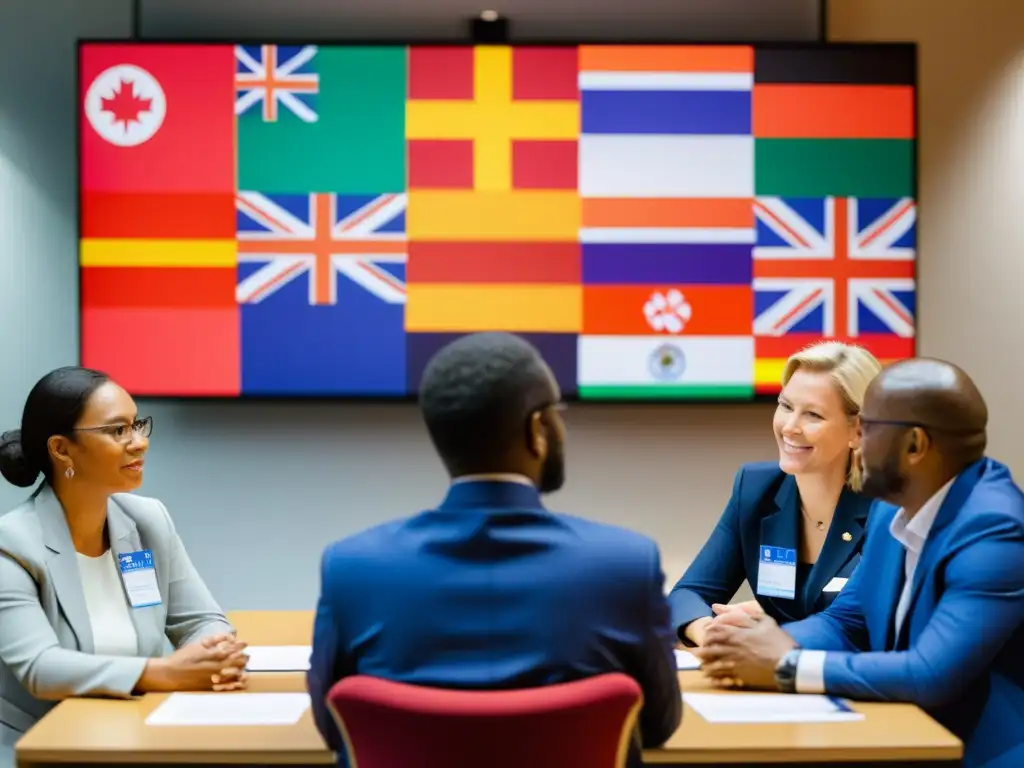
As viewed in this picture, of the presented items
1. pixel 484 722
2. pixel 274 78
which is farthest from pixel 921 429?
pixel 274 78

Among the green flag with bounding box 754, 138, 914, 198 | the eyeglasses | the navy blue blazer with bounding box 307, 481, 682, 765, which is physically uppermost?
the green flag with bounding box 754, 138, 914, 198

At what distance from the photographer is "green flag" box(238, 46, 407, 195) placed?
3943mm

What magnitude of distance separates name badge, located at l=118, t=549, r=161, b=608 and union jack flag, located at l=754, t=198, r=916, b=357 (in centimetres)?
218

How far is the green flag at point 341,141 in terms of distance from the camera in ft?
12.9

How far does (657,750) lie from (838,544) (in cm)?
117

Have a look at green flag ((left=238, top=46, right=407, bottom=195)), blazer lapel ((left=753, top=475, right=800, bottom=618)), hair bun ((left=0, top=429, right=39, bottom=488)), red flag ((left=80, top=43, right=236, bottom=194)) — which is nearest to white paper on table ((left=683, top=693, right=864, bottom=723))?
blazer lapel ((left=753, top=475, right=800, bottom=618))

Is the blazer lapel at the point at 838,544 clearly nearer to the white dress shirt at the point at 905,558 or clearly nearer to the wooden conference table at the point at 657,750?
the white dress shirt at the point at 905,558

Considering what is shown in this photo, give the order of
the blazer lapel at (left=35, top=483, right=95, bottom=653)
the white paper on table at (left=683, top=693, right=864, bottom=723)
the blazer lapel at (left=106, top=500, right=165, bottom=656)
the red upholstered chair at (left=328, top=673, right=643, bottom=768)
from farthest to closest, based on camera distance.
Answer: the blazer lapel at (left=106, top=500, right=165, bottom=656), the blazer lapel at (left=35, top=483, right=95, bottom=653), the white paper on table at (left=683, top=693, right=864, bottom=723), the red upholstered chair at (left=328, top=673, right=643, bottom=768)

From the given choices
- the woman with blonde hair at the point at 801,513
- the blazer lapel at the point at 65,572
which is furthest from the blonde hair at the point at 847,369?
the blazer lapel at the point at 65,572

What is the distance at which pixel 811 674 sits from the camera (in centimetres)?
223

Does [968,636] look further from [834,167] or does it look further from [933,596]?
[834,167]

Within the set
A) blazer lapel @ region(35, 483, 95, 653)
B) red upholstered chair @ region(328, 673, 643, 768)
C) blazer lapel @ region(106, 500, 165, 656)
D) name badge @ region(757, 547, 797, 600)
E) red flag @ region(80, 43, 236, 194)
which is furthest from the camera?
red flag @ region(80, 43, 236, 194)

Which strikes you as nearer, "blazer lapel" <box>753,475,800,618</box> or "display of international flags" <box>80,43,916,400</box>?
"blazer lapel" <box>753,475,800,618</box>

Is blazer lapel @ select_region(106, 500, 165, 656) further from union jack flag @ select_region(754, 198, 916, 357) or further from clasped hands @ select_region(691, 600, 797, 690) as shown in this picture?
union jack flag @ select_region(754, 198, 916, 357)
